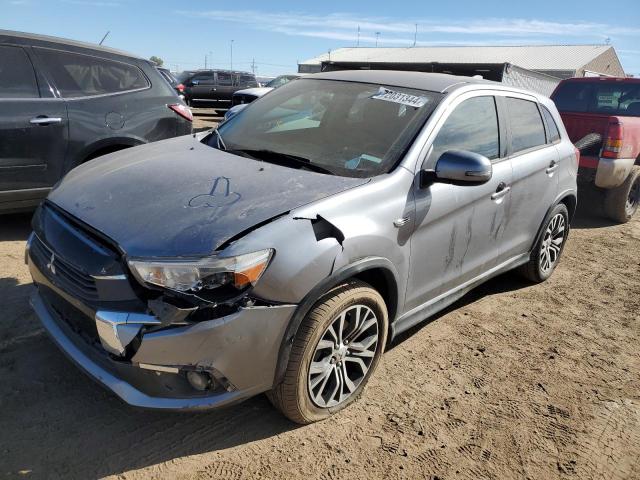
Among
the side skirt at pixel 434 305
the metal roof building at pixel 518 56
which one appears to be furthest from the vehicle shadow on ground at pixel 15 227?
the metal roof building at pixel 518 56

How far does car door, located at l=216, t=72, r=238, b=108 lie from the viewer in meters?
19.6

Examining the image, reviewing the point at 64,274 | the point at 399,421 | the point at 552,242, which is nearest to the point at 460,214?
the point at 399,421

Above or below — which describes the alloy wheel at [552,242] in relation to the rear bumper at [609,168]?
below

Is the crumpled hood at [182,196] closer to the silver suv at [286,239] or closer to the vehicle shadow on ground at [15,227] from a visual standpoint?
the silver suv at [286,239]

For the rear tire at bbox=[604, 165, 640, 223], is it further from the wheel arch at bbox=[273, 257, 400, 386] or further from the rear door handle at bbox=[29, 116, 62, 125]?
the rear door handle at bbox=[29, 116, 62, 125]

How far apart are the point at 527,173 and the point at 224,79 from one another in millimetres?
17905

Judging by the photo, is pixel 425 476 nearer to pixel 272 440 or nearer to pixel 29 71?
pixel 272 440

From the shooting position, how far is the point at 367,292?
8.70 ft

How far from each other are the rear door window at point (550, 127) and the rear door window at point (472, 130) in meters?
1.00

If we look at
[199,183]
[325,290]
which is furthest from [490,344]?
[199,183]

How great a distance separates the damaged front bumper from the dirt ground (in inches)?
6.4

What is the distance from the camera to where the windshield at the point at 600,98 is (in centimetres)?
757

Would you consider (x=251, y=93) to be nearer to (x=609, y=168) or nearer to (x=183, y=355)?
(x=609, y=168)

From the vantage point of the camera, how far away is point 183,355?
Result: 2.11 m
